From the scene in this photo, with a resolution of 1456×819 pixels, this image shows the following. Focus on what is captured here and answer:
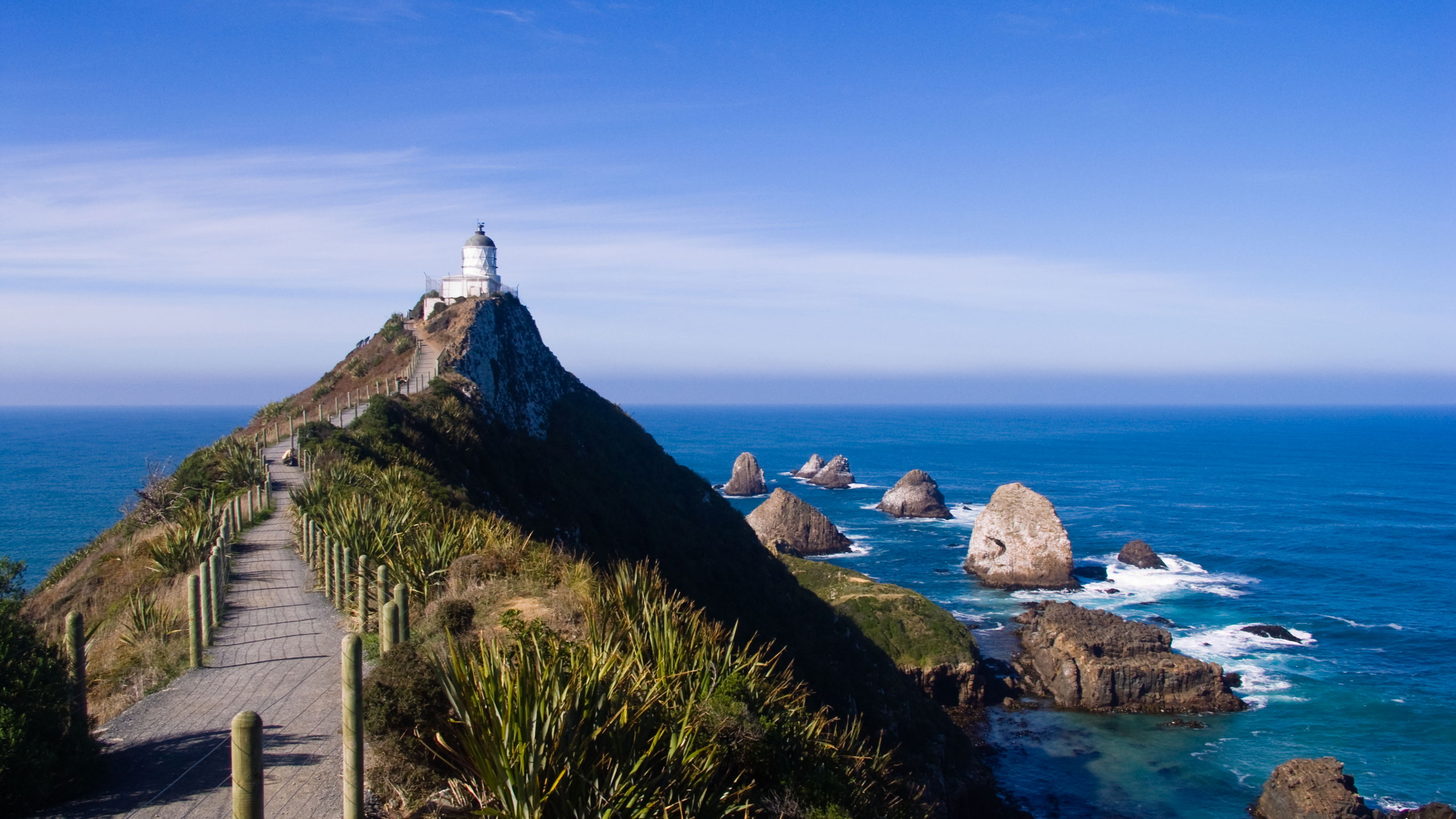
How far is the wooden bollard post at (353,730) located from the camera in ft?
16.5

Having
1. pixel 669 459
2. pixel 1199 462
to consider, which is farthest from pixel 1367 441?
pixel 669 459

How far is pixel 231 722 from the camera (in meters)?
7.93

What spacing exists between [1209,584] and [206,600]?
→ 66482 millimetres

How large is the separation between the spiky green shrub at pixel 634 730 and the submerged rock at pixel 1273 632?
2000 inches

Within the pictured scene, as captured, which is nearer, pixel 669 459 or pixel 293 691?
pixel 293 691

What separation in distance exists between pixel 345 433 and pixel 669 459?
2706cm

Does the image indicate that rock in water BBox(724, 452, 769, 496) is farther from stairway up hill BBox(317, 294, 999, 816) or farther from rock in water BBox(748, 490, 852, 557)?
stairway up hill BBox(317, 294, 999, 816)

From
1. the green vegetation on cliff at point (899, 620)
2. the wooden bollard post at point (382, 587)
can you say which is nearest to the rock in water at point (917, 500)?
the green vegetation on cliff at point (899, 620)

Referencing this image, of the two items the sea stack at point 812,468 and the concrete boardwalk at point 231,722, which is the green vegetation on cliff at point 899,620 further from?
the sea stack at point 812,468

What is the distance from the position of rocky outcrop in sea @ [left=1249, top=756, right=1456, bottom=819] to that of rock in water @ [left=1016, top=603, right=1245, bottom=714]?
376 inches

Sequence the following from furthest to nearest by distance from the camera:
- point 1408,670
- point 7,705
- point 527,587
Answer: point 1408,670 < point 527,587 < point 7,705

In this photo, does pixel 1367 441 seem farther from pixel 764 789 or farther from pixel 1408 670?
pixel 764 789

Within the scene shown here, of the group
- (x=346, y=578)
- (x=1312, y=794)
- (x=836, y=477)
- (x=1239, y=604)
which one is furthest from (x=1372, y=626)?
(x=836, y=477)

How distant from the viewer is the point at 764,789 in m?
7.12
